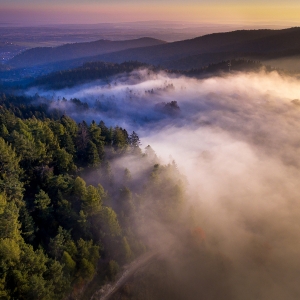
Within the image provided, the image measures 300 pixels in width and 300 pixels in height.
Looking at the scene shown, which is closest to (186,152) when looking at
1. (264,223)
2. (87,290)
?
(264,223)

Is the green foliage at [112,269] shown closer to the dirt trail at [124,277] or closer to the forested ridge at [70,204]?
the forested ridge at [70,204]

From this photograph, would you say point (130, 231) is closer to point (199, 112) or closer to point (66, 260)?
point (66, 260)

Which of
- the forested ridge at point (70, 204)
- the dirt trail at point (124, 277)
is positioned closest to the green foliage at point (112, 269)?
the forested ridge at point (70, 204)

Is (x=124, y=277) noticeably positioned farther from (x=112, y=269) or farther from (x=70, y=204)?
(x=70, y=204)

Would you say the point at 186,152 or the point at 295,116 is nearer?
the point at 186,152

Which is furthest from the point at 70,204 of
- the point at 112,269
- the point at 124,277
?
the point at 124,277

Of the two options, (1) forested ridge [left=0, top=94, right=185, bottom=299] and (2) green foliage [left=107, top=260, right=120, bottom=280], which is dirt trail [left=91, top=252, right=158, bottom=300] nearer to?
(1) forested ridge [left=0, top=94, right=185, bottom=299]
